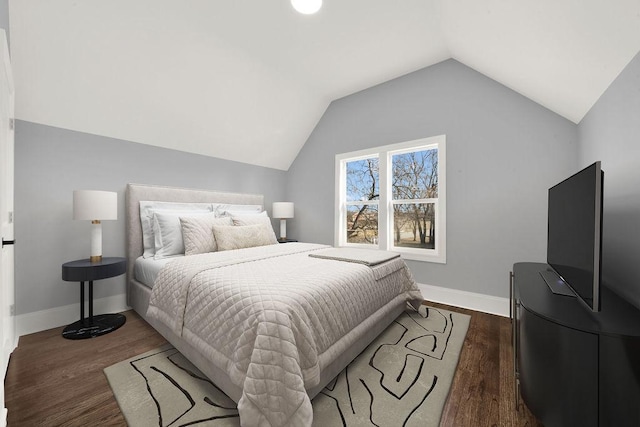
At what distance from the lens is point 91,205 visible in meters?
2.16

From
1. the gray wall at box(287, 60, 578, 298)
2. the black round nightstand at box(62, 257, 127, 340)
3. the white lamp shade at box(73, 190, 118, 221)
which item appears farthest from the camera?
the gray wall at box(287, 60, 578, 298)

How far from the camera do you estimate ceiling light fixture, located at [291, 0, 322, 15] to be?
6.78 feet

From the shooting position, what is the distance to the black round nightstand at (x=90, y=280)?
2.03 m

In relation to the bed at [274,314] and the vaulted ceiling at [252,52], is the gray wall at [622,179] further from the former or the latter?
the bed at [274,314]

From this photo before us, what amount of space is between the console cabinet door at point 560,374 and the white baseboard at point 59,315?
3375 millimetres

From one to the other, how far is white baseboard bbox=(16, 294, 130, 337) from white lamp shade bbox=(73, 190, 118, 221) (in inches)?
36.5

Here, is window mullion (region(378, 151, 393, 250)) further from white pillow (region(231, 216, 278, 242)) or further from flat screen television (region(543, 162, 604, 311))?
flat screen television (region(543, 162, 604, 311))

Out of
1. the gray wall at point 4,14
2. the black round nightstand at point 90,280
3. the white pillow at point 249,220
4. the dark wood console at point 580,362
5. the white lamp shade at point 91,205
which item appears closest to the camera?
the dark wood console at point 580,362

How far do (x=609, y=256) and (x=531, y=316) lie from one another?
811mm

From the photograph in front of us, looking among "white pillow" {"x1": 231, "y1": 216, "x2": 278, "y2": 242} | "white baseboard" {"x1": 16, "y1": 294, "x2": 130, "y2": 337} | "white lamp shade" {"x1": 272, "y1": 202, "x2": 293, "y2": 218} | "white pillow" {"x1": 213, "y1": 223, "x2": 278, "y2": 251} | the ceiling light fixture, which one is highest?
the ceiling light fixture

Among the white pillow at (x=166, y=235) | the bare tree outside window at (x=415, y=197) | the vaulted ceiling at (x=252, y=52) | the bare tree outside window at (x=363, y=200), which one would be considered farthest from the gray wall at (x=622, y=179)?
the white pillow at (x=166, y=235)

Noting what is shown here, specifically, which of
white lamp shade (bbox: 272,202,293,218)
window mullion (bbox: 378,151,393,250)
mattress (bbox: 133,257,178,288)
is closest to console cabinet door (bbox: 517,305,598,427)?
window mullion (bbox: 378,151,393,250)

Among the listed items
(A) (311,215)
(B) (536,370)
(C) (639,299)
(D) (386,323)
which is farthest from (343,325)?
(A) (311,215)

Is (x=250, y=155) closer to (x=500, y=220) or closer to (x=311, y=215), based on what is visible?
(x=311, y=215)
